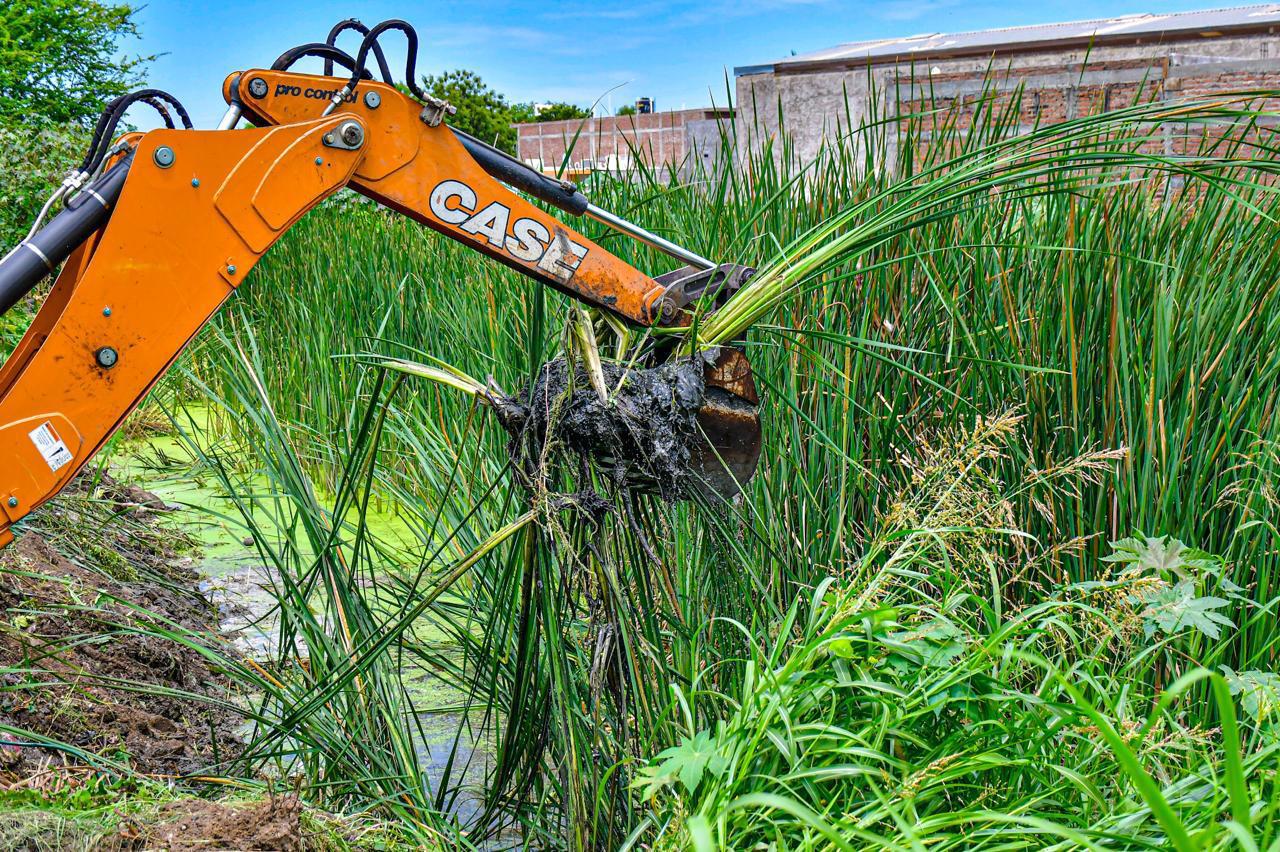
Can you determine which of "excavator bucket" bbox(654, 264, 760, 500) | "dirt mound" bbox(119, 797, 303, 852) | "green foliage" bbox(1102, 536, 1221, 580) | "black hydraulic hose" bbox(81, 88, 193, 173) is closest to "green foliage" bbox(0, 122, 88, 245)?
"black hydraulic hose" bbox(81, 88, 193, 173)

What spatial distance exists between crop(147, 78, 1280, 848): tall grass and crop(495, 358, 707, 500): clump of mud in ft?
0.34

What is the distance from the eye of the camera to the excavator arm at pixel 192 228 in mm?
1735

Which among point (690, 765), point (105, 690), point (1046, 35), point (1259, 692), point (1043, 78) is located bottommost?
point (105, 690)

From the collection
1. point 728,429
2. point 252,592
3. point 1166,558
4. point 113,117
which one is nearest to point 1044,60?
point 252,592

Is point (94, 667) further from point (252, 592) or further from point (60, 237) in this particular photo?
point (60, 237)

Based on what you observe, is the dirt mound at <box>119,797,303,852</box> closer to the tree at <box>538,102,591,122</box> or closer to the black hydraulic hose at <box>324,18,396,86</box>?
the black hydraulic hose at <box>324,18,396,86</box>

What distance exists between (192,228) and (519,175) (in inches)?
23.7

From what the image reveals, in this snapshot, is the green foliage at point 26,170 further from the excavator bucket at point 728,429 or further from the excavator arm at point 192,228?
the excavator bucket at point 728,429

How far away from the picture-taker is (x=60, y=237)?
5.65 ft

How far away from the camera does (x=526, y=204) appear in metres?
2.07

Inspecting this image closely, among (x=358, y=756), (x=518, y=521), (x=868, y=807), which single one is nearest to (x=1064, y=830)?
(x=868, y=807)

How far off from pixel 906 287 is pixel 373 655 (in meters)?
1.54

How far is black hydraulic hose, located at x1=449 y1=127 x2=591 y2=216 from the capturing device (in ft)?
6.88

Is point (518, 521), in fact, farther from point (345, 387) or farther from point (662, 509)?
point (345, 387)
